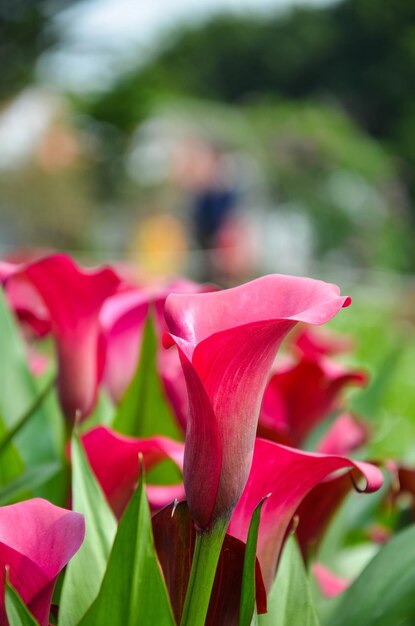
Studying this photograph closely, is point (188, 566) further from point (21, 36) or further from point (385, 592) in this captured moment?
point (21, 36)

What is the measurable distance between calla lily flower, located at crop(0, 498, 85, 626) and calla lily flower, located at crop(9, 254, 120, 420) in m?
0.11

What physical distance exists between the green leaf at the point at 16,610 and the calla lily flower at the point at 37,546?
13 millimetres

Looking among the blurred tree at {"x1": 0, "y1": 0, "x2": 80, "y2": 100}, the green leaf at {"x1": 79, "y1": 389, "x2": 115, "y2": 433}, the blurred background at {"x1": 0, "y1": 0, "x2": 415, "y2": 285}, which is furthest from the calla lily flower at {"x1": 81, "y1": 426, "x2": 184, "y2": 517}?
the blurred tree at {"x1": 0, "y1": 0, "x2": 80, "y2": 100}

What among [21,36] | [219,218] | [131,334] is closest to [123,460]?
[131,334]

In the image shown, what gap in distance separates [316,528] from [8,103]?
417 inches

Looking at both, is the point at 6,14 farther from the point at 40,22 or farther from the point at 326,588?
the point at 326,588

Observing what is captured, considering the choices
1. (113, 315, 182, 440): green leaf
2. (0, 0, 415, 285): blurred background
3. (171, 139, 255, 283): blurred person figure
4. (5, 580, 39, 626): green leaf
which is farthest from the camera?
(0, 0, 415, 285): blurred background

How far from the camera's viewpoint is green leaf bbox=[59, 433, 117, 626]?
1.02ft

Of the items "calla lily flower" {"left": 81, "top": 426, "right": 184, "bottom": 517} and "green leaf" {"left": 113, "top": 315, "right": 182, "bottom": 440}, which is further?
"green leaf" {"left": 113, "top": 315, "right": 182, "bottom": 440}

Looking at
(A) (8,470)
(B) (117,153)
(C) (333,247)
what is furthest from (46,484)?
(B) (117,153)

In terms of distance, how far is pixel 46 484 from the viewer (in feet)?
1.40

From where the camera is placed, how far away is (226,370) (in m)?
0.27

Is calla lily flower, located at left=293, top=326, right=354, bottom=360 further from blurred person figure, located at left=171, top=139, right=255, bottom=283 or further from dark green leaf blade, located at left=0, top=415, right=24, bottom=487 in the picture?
blurred person figure, located at left=171, top=139, right=255, bottom=283

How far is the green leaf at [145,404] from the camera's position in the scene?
0.49 m
